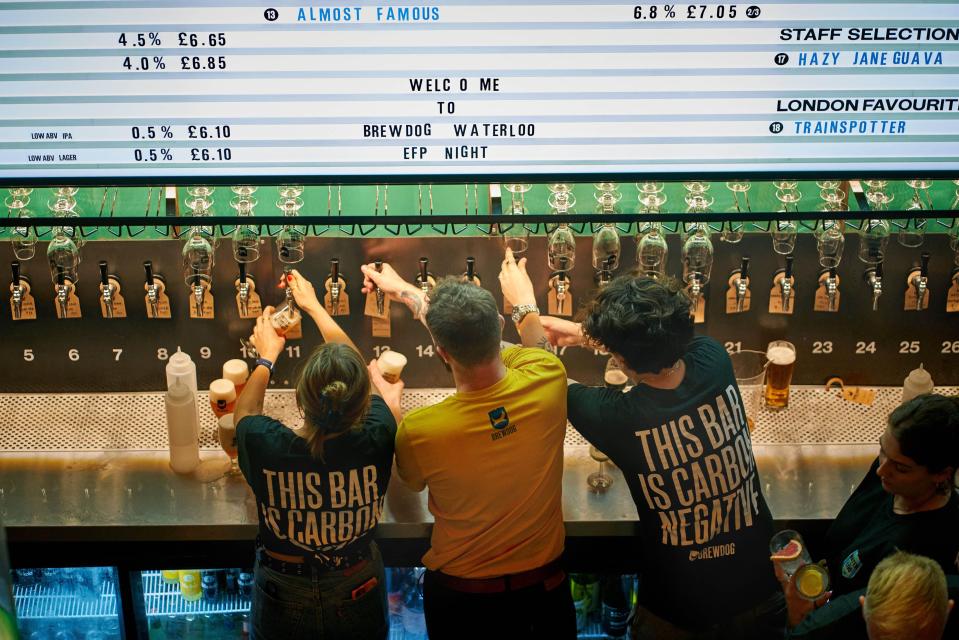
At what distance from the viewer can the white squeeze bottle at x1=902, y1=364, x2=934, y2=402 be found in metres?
4.06

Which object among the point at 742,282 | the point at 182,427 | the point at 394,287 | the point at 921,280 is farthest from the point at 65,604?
the point at 921,280

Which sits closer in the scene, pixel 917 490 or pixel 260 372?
pixel 917 490

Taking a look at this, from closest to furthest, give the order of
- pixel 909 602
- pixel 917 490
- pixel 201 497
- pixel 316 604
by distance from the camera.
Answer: pixel 909 602, pixel 917 490, pixel 316 604, pixel 201 497

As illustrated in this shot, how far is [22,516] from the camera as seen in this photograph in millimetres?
3781

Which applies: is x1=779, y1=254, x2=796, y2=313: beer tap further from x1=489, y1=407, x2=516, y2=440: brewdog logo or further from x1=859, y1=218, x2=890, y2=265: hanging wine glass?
x1=489, y1=407, x2=516, y2=440: brewdog logo

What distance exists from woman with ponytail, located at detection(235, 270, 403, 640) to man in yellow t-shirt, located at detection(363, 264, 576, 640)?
14cm

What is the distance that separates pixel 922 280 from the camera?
4055 mm

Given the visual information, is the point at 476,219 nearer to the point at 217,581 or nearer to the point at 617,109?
the point at 617,109

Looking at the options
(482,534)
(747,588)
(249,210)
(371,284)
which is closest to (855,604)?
(747,588)

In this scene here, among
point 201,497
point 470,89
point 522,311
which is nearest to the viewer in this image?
point 470,89

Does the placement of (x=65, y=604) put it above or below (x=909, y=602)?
below

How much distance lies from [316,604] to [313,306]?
40.7 inches

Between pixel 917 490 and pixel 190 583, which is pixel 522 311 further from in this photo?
pixel 190 583

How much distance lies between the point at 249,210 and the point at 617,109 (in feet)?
4.51
